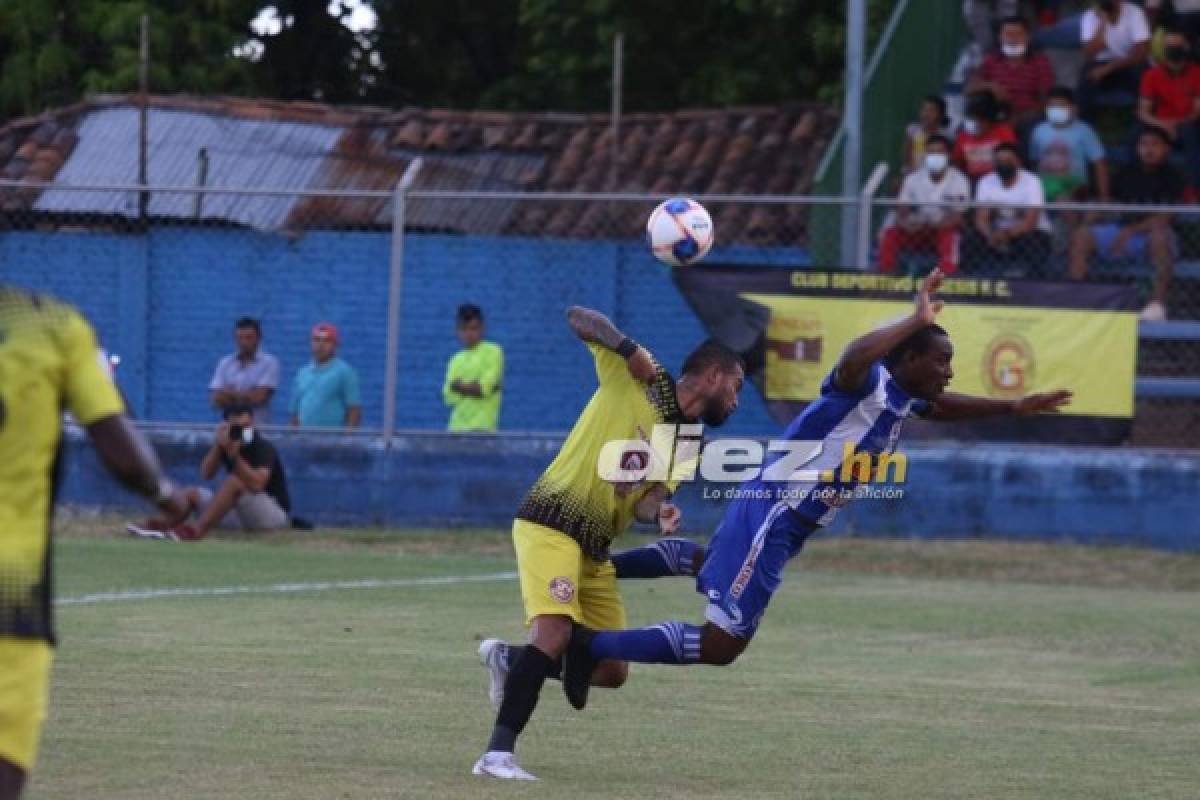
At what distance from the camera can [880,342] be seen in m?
9.38

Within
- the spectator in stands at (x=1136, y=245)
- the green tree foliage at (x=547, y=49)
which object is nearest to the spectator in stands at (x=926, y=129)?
the spectator in stands at (x=1136, y=245)

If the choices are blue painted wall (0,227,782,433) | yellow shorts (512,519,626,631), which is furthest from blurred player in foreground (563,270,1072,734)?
blue painted wall (0,227,782,433)

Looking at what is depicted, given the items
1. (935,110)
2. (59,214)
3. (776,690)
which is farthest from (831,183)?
(776,690)

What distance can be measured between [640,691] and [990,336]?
29.2 ft

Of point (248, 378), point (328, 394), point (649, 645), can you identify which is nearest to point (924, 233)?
point (328, 394)

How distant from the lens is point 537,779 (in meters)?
9.19

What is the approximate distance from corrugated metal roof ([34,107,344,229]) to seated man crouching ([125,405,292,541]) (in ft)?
24.8

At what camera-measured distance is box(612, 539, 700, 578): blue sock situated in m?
10.4

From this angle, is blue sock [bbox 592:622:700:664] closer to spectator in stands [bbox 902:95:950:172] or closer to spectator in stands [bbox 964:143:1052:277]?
spectator in stands [bbox 964:143:1052:277]

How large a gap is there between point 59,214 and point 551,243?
5.47 metres

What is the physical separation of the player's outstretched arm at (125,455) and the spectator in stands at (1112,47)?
20.3m

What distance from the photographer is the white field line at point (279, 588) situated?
51.4ft

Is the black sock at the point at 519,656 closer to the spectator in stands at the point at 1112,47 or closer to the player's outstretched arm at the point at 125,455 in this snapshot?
the player's outstretched arm at the point at 125,455

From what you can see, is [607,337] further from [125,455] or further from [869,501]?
[869,501]
